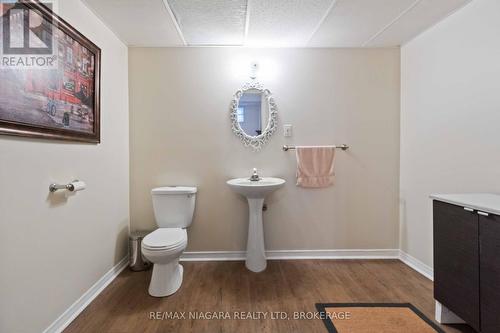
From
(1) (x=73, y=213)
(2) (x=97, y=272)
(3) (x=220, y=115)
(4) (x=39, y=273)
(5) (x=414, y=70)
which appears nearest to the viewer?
(4) (x=39, y=273)

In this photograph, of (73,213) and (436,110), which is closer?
(73,213)

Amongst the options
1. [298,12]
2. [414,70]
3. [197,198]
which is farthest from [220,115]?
[414,70]

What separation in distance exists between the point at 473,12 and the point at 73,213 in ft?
10.2

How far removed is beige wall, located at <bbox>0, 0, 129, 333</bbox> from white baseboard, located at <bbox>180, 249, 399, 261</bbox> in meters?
0.80

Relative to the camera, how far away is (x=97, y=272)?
5.90 ft

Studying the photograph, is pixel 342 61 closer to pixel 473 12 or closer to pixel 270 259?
pixel 473 12

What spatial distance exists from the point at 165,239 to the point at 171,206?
1.34 feet

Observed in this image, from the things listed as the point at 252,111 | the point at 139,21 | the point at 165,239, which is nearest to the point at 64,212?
the point at 165,239

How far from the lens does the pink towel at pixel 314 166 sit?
2.30m

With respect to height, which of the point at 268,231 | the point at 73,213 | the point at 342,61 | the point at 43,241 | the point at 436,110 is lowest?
the point at 268,231

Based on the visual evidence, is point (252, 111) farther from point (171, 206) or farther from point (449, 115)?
point (449, 115)

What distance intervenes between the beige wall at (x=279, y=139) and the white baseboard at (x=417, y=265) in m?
0.15

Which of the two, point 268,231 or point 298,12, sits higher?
point 298,12

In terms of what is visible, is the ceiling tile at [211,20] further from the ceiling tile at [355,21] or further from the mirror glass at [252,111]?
the ceiling tile at [355,21]
